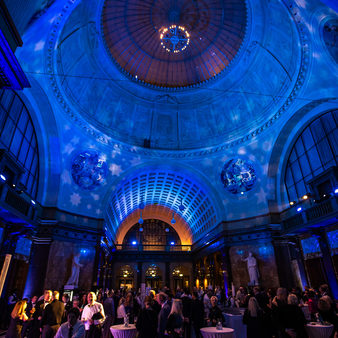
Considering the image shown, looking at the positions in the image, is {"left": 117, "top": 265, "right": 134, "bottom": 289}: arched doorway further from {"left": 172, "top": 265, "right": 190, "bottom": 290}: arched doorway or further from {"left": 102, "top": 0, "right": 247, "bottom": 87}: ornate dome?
{"left": 102, "top": 0, "right": 247, "bottom": 87}: ornate dome

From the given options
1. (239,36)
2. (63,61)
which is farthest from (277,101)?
(63,61)

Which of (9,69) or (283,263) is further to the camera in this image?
(283,263)

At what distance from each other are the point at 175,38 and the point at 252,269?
19464 millimetres

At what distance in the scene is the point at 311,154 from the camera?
17.4 m

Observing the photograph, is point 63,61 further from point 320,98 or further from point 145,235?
point 145,235

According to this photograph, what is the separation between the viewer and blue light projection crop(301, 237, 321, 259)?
15.9 metres

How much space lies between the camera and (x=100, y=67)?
19.6 meters

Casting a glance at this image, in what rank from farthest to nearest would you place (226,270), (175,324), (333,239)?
(226,270)
(333,239)
(175,324)

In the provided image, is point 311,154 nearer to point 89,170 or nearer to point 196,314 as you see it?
point 196,314

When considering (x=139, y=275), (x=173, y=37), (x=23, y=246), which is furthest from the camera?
(x=139, y=275)

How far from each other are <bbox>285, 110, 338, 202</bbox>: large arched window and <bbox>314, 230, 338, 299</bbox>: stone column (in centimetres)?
336

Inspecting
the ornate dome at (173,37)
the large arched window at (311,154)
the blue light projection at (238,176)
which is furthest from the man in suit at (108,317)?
the ornate dome at (173,37)

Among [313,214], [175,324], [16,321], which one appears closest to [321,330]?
[175,324]

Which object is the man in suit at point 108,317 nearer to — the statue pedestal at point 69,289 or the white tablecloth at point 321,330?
the white tablecloth at point 321,330
